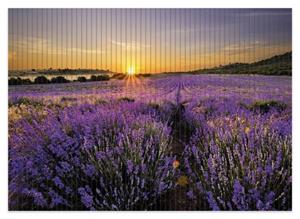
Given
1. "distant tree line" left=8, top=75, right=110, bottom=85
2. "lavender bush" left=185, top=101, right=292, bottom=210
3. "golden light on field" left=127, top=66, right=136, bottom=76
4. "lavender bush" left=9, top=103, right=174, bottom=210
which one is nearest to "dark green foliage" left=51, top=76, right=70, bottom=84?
"distant tree line" left=8, top=75, right=110, bottom=85

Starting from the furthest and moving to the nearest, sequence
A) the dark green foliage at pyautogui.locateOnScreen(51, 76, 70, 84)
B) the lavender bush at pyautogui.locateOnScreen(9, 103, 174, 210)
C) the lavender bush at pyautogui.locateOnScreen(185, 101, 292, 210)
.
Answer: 1. the dark green foliage at pyautogui.locateOnScreen(51, 76, 70, 84)
2. the lavender bush at pyautogui.locateOnScreen(9, 103, 174, 210)
3. the lavender bush at pyautogui.locateOnScreen(185, 101, 292, 210)

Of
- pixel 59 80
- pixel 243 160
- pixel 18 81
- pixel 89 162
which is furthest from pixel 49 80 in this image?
pixel 243 160

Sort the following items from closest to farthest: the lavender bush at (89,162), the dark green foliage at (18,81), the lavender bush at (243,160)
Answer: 1. the lavender bush at (243,160)
2. the lavender bush at (89,162)
3. the dark green foliage at (18,81)

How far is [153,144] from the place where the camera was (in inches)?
118

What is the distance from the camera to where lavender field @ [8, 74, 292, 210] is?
2705 millimetres

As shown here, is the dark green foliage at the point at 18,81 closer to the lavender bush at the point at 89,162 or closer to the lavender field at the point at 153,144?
the lavender field at the point at 153,144

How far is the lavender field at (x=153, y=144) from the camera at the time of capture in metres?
2.71

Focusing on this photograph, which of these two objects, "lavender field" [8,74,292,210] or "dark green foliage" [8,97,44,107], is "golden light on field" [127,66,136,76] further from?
"dark green foliage" [8,97,44,107]

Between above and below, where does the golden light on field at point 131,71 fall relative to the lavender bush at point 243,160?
above

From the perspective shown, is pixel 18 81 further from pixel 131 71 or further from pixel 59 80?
pixel 131 71

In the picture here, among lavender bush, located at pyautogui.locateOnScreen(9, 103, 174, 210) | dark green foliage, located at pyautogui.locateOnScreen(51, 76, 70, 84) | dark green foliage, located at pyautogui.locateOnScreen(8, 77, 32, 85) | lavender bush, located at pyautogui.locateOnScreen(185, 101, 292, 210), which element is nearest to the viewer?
lavender bush, located at pyautogui.locateOnScreen(185, 101, 292, 210)

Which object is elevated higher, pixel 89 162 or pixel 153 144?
pixel 153 144

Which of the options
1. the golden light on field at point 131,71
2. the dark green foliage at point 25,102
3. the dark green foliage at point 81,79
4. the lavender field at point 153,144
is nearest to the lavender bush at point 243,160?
the lavender field at point 153,144
